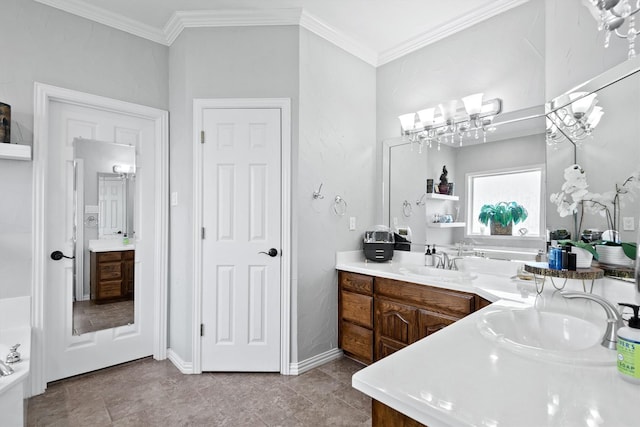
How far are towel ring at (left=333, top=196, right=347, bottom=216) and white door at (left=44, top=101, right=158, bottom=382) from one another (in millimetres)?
1523

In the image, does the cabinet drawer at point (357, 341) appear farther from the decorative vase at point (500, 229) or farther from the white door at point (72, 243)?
the white door at point (72, 243)

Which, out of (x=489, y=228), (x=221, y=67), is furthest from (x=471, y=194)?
(x=221, y=67)

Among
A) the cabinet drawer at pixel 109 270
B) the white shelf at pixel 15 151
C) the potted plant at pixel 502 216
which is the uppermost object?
the white shelf at pixel 15 151

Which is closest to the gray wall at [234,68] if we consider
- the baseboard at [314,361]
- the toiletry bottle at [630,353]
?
the baseboard at [314,361]

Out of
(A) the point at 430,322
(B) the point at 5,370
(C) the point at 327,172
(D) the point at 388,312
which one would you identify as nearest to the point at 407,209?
(C) the point at 327,172

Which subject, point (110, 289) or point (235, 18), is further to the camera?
point (110, 289)

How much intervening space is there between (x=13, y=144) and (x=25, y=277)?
86 centimetres

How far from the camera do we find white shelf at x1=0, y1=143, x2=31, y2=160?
2.02 metres

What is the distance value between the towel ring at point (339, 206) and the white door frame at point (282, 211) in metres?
0.46

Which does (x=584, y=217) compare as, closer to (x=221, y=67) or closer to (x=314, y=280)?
(x=314, y=280)

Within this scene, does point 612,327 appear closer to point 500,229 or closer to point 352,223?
point 500,229

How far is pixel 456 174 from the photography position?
263 centimetres

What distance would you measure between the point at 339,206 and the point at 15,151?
2201 millimetres

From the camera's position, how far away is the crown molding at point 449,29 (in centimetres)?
241
